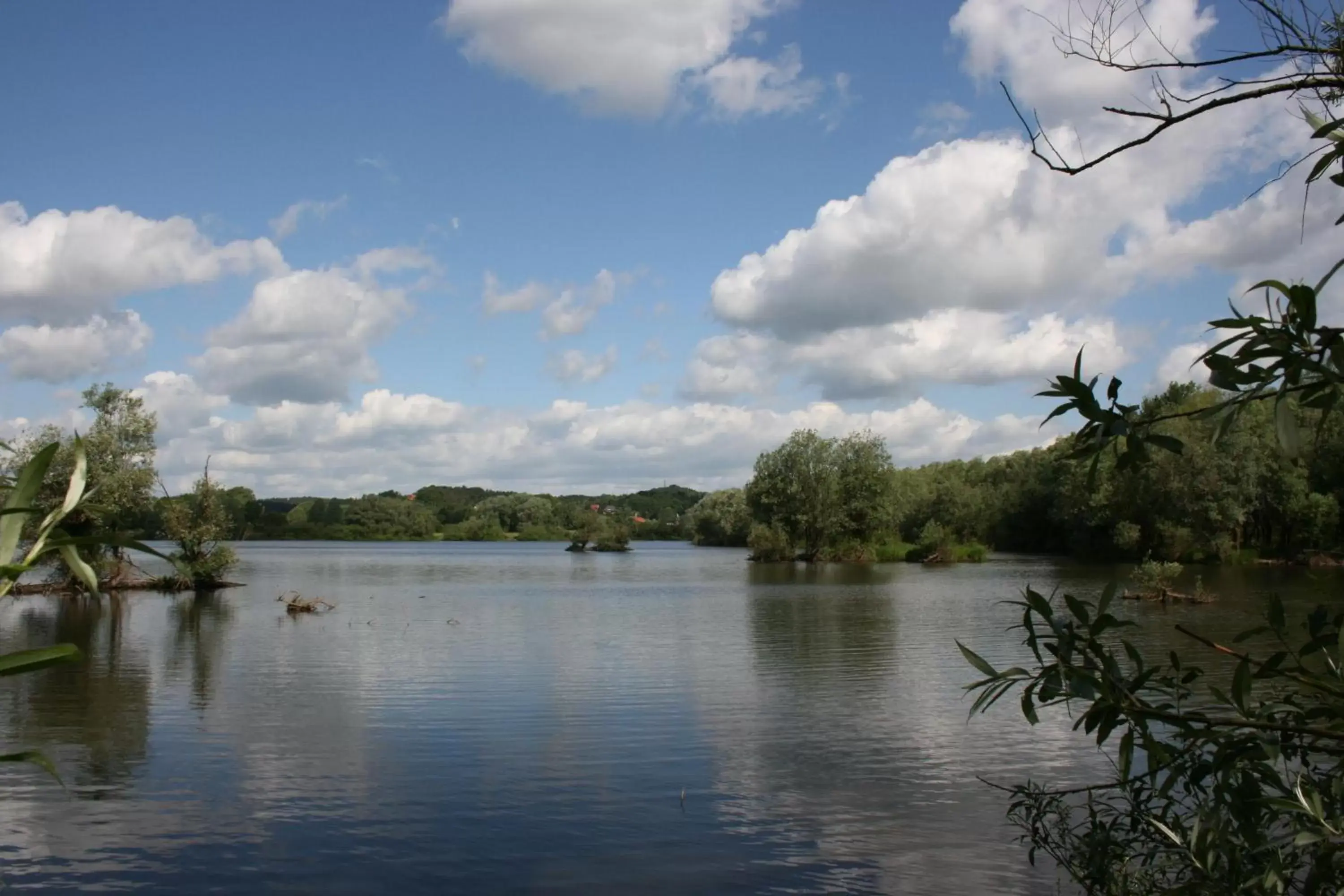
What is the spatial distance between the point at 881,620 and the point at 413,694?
632 inches

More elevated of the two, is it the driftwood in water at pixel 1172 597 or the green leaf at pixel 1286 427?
the green leaf at pixel 1286 427

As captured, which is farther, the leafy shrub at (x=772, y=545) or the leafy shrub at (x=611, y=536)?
the leafy shrub at (x=611, y=536)

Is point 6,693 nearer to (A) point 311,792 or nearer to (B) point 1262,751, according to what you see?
(A) point 311,792

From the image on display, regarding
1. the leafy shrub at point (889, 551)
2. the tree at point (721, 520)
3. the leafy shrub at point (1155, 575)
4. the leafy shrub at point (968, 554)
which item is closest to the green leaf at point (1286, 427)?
the leafy shrub at point (1155, 575)

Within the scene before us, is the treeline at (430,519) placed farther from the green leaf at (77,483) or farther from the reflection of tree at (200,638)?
the green leaf at (77,483)

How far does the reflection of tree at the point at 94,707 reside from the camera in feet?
42.2

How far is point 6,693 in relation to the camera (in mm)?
17234

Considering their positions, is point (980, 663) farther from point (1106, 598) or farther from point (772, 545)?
point (772, 545)

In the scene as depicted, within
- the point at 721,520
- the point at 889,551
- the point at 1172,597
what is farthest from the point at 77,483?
the point at 721,520

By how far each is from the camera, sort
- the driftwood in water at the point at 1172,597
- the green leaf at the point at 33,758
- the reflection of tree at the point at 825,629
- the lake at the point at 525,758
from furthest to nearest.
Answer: the driftwood in water at the point at 1172,597 < the reflection of tree at the point at 825,629 < the lake at the point at 525,758 < the green leaf at the point at 33,758

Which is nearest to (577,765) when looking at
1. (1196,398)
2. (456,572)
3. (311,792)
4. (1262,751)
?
(311,792)

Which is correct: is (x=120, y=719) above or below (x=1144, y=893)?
below

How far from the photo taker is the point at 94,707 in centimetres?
1620

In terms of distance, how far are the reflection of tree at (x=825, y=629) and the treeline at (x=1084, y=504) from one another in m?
11.0
